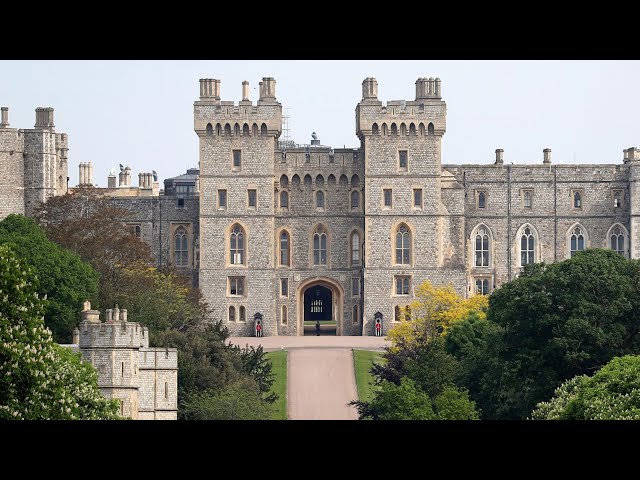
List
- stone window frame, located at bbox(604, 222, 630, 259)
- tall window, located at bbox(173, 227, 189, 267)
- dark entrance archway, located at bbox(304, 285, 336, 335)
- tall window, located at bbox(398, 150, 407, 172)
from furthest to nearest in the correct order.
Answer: dark entrance archway, located at bbox(304, 285, 336, 335)
tall window, located at bbox(173, 227, 189, 267)
stone window frame, located at bbox(604, 222, 630, 259)
tall window, located at bbox(398, 150, 407, 172)

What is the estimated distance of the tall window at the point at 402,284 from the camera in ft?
230

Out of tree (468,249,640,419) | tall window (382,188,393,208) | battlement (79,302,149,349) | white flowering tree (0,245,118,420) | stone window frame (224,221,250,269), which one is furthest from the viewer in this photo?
tall window (382,188,393,208)

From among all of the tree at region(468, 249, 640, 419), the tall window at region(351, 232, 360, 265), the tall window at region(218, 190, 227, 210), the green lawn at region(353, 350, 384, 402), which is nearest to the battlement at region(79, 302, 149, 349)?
the tree at region(468, 249, 640, 419)

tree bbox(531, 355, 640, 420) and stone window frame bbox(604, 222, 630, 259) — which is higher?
stone window frame bbox(604, 222, 630, 259)

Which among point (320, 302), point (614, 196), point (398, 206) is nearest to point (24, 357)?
point (398, 206)

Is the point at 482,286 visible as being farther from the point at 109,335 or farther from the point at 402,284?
the point at 109,335

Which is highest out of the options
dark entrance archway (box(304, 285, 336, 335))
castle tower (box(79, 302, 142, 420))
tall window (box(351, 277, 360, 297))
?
tall window (box(351, 277, 360, 297))

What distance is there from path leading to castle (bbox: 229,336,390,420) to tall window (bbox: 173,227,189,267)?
5.98 metres

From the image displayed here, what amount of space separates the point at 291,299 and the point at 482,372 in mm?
26919

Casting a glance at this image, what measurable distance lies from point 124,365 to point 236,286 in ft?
101

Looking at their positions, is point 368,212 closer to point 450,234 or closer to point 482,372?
point 450,234

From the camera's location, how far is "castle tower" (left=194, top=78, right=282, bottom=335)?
229 feet

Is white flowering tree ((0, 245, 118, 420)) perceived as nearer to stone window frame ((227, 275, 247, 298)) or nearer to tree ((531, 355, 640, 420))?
tree ((531, 355, 640, 420))

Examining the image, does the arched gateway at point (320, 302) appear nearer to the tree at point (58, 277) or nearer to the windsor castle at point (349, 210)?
the windsor castle at point (349, 210)
